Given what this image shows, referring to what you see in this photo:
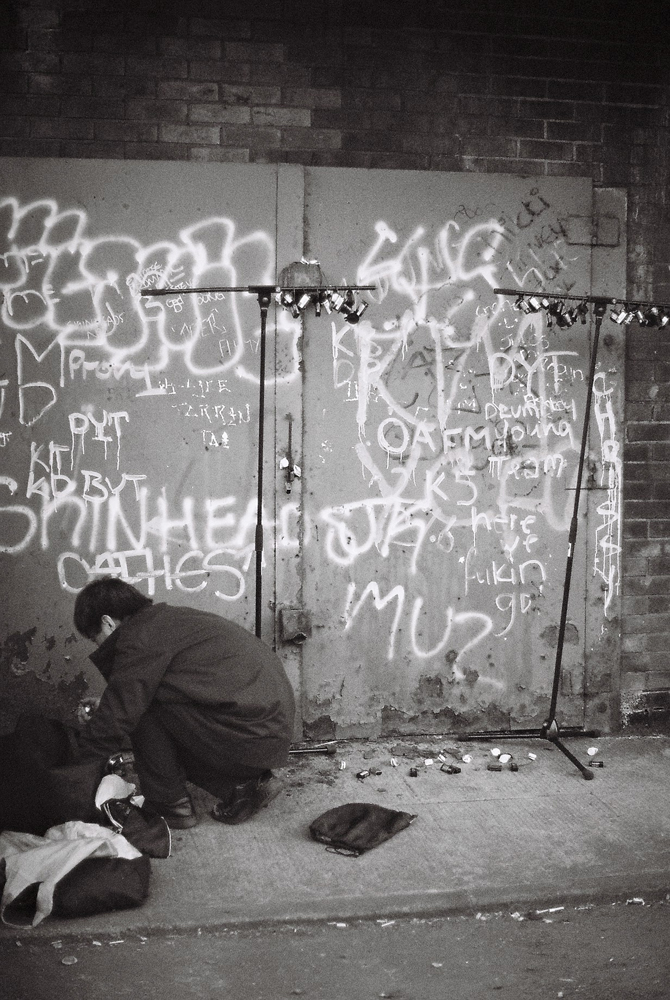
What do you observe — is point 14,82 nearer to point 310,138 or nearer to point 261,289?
point 310,138

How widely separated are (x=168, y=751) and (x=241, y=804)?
42cm

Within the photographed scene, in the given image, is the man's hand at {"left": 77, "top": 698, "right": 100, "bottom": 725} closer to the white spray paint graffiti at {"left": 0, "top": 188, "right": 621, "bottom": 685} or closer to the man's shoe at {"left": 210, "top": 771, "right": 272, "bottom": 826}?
the white spray paint graffiti at {"left": 0, "top": 188, "right": 621, "bottom": 685}

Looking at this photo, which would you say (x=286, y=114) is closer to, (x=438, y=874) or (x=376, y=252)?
(x=376, y=252)

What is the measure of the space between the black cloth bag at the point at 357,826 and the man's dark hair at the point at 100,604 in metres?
1.26

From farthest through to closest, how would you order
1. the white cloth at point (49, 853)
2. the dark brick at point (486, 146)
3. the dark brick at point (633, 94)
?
the dark brick at point (633, 94)
the dark brick at point (486, 146)
the white cloth at point (49, 853)

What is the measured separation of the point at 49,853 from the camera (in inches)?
147

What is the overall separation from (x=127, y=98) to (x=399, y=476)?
238 cm

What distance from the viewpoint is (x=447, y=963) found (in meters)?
3.55

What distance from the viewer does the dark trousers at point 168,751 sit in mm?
4461

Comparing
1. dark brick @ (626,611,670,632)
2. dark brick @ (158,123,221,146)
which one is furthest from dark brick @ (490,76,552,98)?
dark brick @ (626,611,670,632)

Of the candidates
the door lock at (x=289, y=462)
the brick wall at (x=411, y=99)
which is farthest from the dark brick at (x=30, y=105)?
the door lock at (x=289, y=462)

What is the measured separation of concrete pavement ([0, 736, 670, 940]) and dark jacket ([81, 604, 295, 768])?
1.14 feet

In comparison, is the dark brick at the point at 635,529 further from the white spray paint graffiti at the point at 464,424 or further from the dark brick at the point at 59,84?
the dark brick at the point at 59,84

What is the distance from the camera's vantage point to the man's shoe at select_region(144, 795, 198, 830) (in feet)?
14.7
